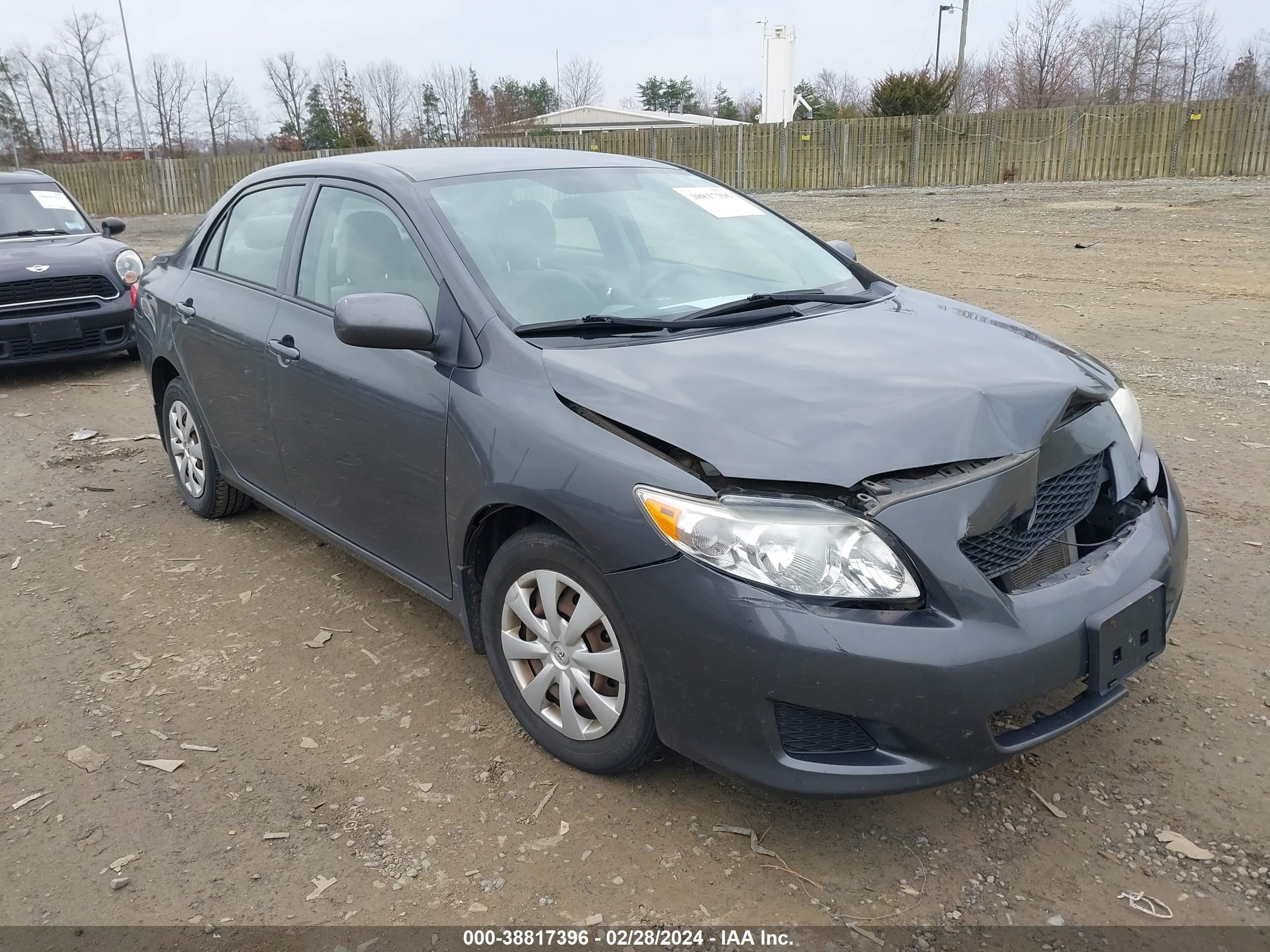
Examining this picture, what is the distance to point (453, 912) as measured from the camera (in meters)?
2.46

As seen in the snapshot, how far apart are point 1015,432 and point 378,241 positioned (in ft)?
7.64

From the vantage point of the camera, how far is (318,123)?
62.1 meters

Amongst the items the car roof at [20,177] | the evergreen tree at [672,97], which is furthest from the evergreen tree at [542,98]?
the car roof at [20,177]

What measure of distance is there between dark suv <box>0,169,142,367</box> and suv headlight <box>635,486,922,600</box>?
22.4 ft

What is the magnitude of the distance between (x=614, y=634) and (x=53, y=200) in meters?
9.36

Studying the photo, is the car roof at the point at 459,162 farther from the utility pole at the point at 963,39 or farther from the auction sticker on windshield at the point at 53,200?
the utility pole at the point at 963,39

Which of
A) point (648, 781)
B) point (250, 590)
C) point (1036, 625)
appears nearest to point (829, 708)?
point (1036, 625)

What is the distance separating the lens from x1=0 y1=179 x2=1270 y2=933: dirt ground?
8.14ft

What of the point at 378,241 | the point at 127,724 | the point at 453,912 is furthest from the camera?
the point at 378,241

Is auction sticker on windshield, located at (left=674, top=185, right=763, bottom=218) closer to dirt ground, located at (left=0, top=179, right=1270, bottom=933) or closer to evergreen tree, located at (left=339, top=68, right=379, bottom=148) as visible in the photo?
dirt ground, located at (left=0, top=179, right=1270, bottom=933)

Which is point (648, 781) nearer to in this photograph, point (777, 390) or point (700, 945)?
point (700, 945)

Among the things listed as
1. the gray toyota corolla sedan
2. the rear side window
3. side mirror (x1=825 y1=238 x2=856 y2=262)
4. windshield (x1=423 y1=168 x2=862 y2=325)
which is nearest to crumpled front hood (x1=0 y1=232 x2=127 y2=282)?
the rear side window

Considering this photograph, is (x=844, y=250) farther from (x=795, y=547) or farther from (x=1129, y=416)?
(x=795, y=547)

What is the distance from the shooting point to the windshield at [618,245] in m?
3.29
